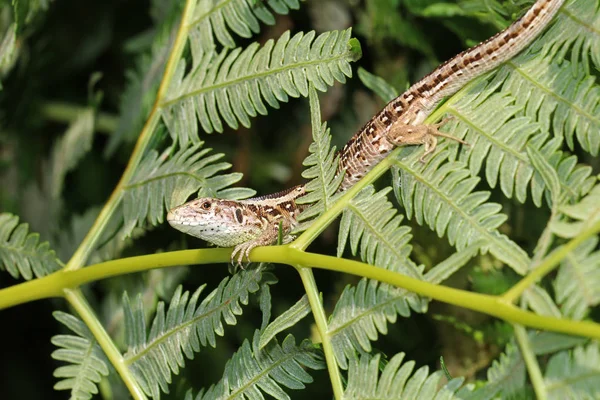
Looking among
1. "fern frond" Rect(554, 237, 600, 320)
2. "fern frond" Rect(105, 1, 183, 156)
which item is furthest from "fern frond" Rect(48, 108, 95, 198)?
"fern frond" Rect(554, 237, 600, 320)

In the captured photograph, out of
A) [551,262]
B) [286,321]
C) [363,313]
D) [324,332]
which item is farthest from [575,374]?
[286,321]

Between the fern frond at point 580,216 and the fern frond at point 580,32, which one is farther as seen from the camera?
the fern frond at point 580,32

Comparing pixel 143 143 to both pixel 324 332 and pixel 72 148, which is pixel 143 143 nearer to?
pixel 72 148

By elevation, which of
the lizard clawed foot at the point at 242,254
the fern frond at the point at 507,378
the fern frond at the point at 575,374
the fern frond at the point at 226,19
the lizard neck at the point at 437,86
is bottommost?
the fern frond at the point at 575,374

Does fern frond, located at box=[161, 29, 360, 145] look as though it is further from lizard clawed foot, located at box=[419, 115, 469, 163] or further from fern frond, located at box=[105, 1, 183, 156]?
fern frond, located at box=[105, 1, 183, 156]

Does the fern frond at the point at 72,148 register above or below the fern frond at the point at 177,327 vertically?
above

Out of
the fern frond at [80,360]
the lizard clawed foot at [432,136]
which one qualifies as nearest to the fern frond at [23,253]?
the fern frond at [80,360]

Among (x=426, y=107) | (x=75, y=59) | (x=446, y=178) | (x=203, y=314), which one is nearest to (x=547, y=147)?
(x=446, y=178)

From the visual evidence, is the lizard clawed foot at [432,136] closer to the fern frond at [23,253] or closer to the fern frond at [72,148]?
the fern frond at [23,253]
